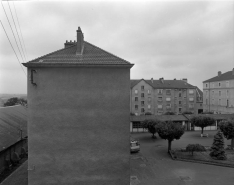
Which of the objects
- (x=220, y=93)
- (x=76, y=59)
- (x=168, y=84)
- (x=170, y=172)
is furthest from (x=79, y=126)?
(x=220, y=93)

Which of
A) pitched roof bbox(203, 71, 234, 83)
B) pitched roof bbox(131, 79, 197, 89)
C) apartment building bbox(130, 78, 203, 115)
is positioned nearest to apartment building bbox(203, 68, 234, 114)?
pitched roof bbox(203, 71, 234, 83)

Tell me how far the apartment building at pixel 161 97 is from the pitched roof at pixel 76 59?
1412 inches

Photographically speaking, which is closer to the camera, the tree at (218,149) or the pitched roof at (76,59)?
the pitched roof at (76,59)

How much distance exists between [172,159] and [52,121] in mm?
15573

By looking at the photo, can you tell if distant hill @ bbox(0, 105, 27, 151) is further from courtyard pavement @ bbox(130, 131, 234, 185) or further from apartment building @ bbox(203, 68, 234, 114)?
apartment building @ bbox(203, 68, 234, 114)

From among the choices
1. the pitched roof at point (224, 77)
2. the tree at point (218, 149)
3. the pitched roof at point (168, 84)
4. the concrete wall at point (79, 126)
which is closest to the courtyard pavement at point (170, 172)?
the tree at point (218, 149)

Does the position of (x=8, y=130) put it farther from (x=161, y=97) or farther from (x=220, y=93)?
(x=220, y=93)

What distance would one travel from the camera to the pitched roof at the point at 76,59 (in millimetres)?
10398

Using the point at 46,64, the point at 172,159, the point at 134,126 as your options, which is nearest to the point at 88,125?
the point at 46,64

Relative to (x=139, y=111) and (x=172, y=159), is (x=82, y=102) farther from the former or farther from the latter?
(x=139, y=111)

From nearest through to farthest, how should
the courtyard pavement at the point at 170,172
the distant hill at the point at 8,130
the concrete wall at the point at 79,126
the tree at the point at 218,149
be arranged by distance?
the concrete wall at the point at 79,126 < the courtyard pavement at the point at 170,172 < the tree at the point at 218,149 < the distant hill at the point at 8,130

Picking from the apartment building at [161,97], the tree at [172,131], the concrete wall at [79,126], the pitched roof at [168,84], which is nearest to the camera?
the concrete wall at [79,126]

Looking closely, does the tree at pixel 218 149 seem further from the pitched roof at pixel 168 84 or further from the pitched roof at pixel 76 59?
the pitched roof at pixel 168 84

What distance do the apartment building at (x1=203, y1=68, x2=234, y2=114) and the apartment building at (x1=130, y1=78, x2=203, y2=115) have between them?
269 inches
